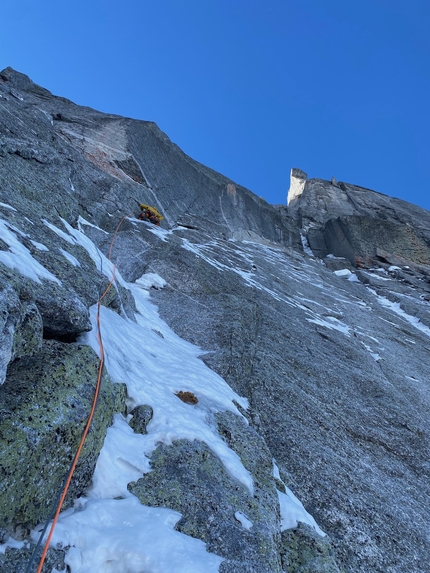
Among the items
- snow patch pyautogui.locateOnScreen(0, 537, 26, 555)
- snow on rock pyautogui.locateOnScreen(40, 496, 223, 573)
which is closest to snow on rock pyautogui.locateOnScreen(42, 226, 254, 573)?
snow on rock pyautogui.locateOnScreen(40, 496, 223, 573)

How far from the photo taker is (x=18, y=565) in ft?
10.8

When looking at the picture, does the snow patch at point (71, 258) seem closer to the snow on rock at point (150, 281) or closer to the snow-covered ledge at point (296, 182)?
the snow on rock at point (150, 281)

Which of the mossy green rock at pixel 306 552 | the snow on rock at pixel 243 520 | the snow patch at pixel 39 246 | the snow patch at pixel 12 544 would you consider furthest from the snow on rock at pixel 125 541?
the snow patch at pixel 39 246

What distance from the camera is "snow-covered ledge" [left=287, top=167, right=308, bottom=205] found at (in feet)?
244

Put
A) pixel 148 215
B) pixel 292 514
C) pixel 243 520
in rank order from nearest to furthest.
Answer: pixel 243 520 → pixel 292 514 → pixel 148 215

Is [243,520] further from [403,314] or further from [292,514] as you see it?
[403,314]

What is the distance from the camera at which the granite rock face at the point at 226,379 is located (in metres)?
4.54

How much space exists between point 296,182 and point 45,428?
78359 millimetres

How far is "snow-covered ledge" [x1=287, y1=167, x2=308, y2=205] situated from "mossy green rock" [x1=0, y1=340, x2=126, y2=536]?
72.5m

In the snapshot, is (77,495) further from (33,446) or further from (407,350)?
(407,350)

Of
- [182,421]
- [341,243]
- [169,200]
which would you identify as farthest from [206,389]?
[341,243]

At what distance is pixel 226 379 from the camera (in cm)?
978

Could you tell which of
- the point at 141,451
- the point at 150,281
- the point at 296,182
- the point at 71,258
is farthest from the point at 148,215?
the point at 296,182

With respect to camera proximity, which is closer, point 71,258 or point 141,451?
point 141,451
